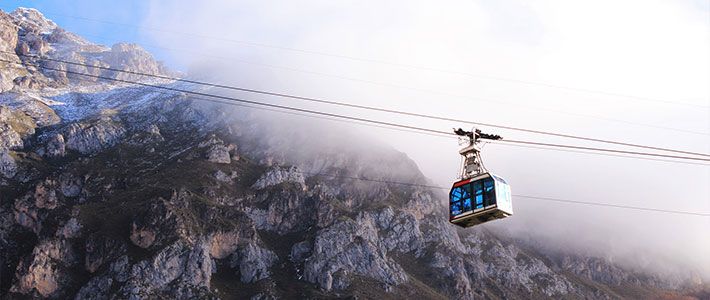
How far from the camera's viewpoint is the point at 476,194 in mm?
44062

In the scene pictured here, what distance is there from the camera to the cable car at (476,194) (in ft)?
141

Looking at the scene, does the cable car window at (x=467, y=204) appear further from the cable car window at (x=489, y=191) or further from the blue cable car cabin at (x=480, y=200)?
the cable car window at (x=489, y=191)

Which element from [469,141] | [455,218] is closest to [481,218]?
[455,218]

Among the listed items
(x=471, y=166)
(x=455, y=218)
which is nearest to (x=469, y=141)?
(x=471, y=166)

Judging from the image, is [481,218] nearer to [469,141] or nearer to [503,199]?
[503,199]

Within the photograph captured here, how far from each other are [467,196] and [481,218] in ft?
5.23

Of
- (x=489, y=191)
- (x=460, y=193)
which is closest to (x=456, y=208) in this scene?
(x=460, y=193)

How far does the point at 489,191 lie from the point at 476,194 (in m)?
1.06

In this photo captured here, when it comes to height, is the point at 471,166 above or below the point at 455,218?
above

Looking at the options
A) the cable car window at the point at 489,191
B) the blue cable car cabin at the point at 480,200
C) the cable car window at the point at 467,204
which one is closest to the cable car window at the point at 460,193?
the blue cable car cabin at the point at 480,200

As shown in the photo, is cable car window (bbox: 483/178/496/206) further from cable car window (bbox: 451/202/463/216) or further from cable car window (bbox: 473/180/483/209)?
cable car window (bbox: 451/202/463/216)

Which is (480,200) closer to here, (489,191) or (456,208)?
(489,191)

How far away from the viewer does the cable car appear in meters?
42.9

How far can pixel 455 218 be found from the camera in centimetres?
4462
